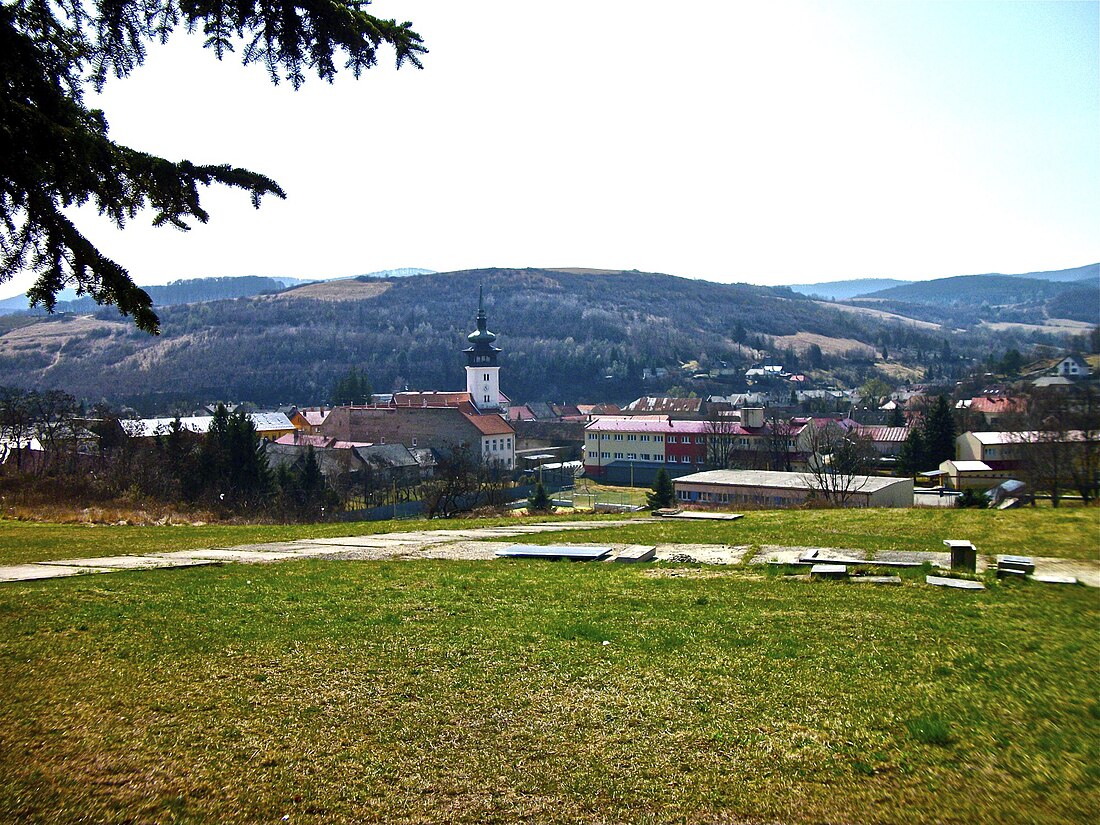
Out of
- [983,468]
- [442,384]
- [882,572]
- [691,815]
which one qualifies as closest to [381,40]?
[691,815]

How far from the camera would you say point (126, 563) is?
11.3 m

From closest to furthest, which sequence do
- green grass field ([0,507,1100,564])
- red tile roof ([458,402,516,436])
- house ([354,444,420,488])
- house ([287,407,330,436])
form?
green grass field ([0,507,1100,564]) < house ([354,444,420,488]) < red tile roof ([458,402,516,436]) < house ([287,407,330,436])

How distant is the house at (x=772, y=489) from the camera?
33.1 metres

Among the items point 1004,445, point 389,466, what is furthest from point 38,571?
point 1004,445

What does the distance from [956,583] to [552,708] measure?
541cm

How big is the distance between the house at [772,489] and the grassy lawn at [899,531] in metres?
15.6

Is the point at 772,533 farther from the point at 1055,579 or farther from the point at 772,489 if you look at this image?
the point at 772,489

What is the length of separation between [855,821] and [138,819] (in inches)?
139

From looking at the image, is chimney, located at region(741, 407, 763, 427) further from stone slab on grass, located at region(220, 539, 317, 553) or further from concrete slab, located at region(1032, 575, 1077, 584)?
concrete slab, located at region(1032, 575, 1077, 584)

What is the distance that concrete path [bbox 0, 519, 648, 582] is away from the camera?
10.6m

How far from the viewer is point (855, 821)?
14.0ft

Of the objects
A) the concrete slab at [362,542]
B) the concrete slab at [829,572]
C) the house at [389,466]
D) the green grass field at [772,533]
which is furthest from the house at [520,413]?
the concrete slab at [829,572]

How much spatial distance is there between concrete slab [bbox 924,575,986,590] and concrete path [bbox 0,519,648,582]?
5.63m

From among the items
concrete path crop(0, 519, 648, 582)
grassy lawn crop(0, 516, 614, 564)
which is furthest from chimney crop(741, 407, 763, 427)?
concrete path crop(0, 519, 648, 582)
